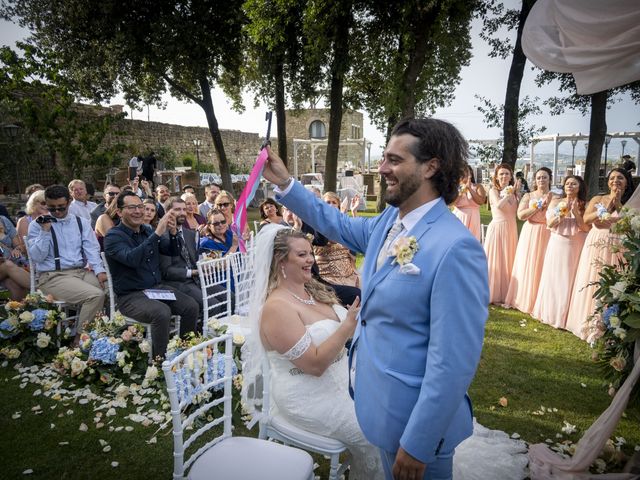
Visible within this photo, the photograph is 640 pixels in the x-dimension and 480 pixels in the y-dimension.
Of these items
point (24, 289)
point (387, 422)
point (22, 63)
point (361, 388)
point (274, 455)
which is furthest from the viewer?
point (22, 63)

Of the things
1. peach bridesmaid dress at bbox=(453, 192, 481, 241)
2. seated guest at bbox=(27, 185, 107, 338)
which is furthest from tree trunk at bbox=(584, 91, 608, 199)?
seated guest at bbox=(27, 185, 107, 338)

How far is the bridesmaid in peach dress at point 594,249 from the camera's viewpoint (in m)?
4.88

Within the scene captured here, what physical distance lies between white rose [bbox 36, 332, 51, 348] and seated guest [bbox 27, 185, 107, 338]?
33cm

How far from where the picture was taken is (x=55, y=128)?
1506 cm

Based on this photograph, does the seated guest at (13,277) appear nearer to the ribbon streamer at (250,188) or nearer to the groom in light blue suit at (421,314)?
the ribbon streamer at (250,188)

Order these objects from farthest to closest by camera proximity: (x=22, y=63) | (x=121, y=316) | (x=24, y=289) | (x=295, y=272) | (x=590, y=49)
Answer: (x=22, y=63) < (x=24, y=289) < (x=121, y=316) < (x=295, y=272) < (x=590, y=49)

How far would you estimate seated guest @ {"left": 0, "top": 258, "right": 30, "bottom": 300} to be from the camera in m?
5.77

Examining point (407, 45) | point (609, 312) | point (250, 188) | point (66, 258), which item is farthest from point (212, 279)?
point (407, 45)

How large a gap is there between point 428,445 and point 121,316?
391 centimetres

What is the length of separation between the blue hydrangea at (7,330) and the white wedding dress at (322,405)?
13.0ft

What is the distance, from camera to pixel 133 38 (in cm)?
1368

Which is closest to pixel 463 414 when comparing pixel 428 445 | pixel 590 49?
pixel 428 445

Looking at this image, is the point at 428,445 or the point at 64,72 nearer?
the point at 428,445

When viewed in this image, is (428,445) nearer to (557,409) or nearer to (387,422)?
(387,422)
